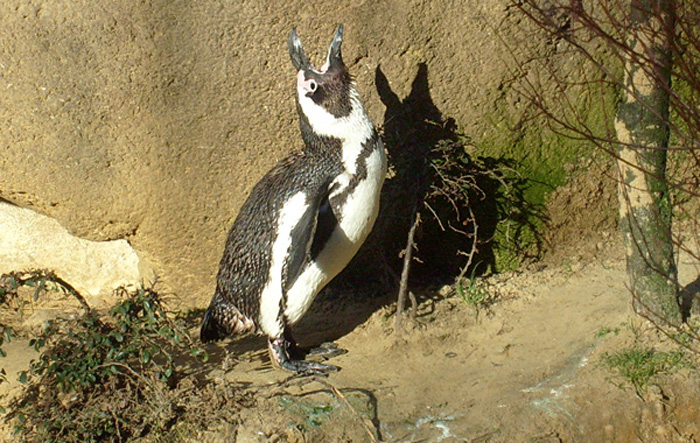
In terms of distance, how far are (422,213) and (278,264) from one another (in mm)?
905

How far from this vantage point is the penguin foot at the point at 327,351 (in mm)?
3617

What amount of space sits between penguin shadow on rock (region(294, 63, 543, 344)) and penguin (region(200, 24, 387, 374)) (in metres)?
0.44

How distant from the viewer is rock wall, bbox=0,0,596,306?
11.8 feet

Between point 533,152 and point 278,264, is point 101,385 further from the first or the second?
point 533,152

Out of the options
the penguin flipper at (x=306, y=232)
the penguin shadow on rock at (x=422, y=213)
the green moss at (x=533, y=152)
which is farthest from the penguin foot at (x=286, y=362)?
the green moss at (x=533, y=152)

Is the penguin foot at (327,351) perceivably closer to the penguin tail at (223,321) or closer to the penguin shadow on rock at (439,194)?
the penguin tail at (223,321)

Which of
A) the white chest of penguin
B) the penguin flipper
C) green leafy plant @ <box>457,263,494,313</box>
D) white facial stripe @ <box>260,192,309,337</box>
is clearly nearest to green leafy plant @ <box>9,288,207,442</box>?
white facial stripe @ <box>260,192,309,337</box>

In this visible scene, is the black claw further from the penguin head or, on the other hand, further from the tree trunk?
the tree trunk

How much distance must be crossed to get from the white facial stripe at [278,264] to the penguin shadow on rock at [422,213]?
20.3 inches

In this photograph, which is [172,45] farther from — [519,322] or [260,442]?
[519,322]

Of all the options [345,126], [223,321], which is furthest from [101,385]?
[345,126]

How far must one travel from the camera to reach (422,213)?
3.91 m

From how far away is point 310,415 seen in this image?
311cm

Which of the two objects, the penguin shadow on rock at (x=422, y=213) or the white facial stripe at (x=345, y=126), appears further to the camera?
the penguin shadow on rock at (x=422, y=213)
